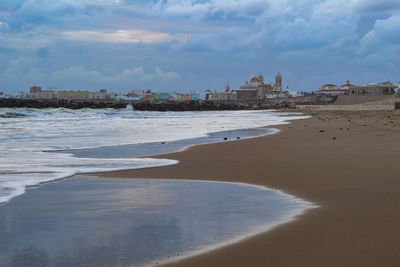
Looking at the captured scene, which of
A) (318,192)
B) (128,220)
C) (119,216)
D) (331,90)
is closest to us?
(128,220)

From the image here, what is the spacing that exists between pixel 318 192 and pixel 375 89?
163 metres

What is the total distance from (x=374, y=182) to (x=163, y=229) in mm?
2890

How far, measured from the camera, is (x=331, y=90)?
172 m

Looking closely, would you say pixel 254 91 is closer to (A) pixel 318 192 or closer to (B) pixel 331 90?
(B) pixel 331 90

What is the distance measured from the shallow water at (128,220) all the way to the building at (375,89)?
158435mm

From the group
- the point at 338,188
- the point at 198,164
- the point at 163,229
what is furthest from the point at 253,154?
the point at 163,229

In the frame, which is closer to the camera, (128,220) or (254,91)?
(128,220)

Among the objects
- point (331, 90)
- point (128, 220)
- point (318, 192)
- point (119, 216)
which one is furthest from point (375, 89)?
point (128, 220)

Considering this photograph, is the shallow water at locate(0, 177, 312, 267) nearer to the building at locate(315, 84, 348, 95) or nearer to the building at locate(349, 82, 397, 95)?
the building at locate(349, 82, 397, 95)

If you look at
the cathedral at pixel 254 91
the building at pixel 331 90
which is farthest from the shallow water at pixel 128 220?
the cathedral at pixel 254 91

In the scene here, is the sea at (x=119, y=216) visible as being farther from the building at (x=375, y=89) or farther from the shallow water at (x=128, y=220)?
the building at (x=375, y=89)

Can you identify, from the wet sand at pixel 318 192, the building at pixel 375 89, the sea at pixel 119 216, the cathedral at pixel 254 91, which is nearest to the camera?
the wet sand at pixel 318 192

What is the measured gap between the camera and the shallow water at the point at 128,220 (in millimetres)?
3084

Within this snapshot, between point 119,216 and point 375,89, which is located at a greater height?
point 375,89
